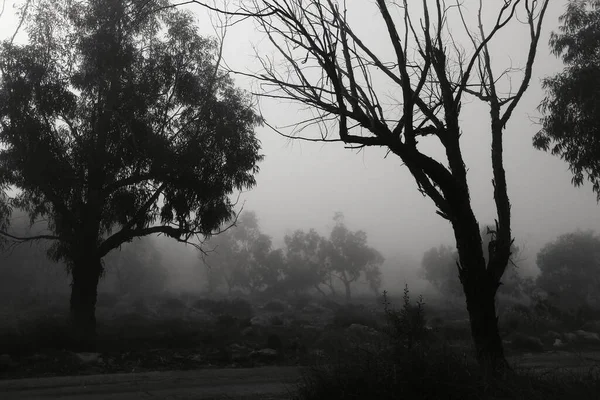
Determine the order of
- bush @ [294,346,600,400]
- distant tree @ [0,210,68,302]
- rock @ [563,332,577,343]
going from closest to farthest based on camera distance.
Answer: bush @ [294,346,600,400]
rock @ [563,332,577,343]
distant tree @ [0,210,68,302]

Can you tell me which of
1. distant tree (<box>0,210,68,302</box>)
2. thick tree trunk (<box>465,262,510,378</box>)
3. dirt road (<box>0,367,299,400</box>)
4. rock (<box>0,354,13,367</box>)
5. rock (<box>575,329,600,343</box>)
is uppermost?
distant tree (<box>0,210,68,302</box>)

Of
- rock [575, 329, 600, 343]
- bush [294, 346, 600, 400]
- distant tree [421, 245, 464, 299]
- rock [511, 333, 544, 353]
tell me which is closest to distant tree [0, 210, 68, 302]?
rock [511, 333, 544, 353]

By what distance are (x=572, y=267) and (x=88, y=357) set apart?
58423mm

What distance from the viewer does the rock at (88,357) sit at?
1028 cm

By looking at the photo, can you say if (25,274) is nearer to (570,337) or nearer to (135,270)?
(135,270)

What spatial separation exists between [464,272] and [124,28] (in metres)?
13.5

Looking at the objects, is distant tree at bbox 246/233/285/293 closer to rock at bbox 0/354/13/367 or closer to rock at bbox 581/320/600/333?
rock at bbox 581/320/600/333

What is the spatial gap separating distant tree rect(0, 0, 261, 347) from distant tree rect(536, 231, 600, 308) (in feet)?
167

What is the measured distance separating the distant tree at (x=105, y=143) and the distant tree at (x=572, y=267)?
167 feet

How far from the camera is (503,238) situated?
5.85 meters

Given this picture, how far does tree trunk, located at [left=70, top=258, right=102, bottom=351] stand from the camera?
12.6 metres

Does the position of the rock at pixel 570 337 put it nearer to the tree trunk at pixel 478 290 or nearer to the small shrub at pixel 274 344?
the small shrub at pixel 274 344

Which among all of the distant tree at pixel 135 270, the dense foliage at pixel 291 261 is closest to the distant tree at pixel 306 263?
the dense foliage at pixel 291 261

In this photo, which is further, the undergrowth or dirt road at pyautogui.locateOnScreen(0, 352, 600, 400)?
dirt road at pyautogui.locateOnScreen(0, 352, 600, 400)
